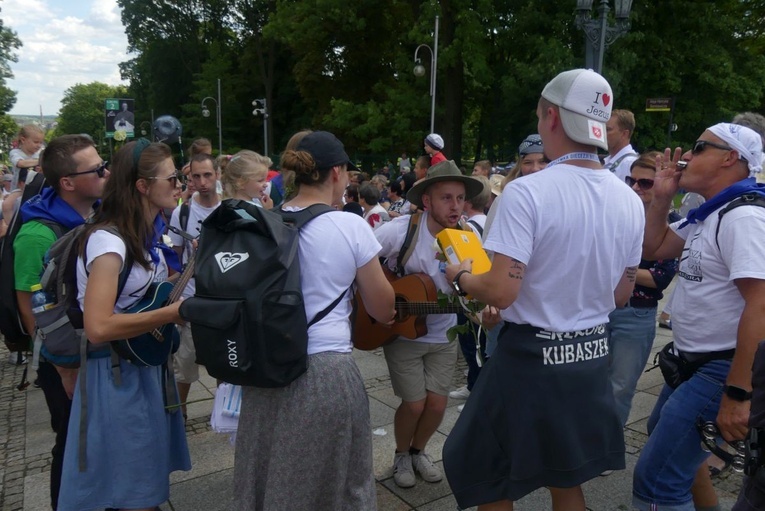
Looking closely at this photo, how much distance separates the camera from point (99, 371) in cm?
236

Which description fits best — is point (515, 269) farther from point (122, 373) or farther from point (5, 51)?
point (5, 51)

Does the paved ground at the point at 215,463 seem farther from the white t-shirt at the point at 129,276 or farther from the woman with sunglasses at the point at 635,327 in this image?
the white t-shirt at the point at 129,276

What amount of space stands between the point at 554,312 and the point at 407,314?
126cm

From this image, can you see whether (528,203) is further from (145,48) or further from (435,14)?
(145,48)

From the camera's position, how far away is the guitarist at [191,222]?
4.13 meters

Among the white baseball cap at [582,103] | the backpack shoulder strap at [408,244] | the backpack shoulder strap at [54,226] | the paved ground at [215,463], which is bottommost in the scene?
the paved ground at [215,463]

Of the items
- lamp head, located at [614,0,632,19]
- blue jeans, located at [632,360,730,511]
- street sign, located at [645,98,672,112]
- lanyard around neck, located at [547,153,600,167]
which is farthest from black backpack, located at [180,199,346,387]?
street sign, located at [645,98,672,112]

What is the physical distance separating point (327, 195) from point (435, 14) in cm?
1982

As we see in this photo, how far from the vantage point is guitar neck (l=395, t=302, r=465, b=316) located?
3.15 meters

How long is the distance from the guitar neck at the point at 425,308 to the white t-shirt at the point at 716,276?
42.5 inches

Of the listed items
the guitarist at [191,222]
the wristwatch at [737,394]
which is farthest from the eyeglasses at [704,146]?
the guitarist at [191,222]

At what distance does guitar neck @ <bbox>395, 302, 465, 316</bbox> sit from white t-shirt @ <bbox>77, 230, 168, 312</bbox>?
1.35 meters

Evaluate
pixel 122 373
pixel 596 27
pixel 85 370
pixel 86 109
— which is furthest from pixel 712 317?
pixel 86 109

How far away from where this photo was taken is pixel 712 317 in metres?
2.36
